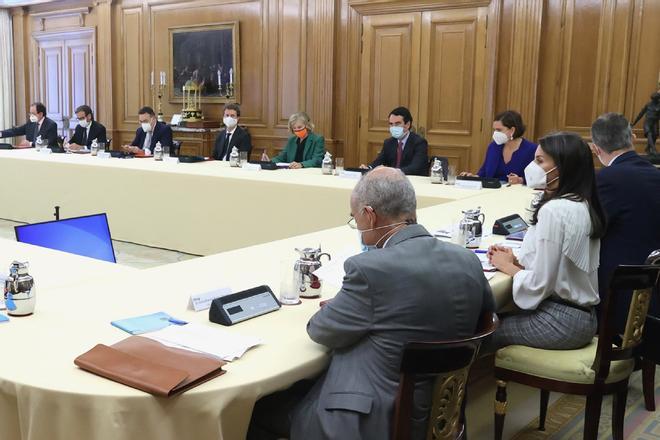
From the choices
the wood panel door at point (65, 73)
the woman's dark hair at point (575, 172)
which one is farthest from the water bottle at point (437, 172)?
the wood panel door at point (65, 73)

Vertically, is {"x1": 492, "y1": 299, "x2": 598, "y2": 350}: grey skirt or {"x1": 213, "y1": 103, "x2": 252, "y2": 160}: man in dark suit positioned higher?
{"x1": 213, "y1": 103, "x2": 252, "y2": 160}: man in dark suit

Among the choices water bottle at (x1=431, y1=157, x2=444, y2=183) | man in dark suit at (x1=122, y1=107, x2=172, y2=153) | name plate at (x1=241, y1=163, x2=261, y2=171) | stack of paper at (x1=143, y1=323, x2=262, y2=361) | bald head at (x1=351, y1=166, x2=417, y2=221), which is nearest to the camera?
stack of paper at (x1=143, y1=323, x2=262, y2=361)

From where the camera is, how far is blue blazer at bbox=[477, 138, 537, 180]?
5.62 meters

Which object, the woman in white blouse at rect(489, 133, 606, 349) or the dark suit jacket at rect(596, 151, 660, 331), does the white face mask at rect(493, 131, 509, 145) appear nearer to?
the dark suit jacket at rect(596, 151, 660, 331)

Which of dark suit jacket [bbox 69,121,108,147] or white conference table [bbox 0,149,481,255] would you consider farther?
dark suit jacket [bbox 69,121,108,147]

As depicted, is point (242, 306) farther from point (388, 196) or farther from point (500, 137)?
point (500, 137)

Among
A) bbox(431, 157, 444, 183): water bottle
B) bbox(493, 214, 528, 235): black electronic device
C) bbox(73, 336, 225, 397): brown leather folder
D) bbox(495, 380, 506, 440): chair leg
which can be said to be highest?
bbox(431, 157, 444, 183): water bottle

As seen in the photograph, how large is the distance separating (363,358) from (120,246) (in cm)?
473

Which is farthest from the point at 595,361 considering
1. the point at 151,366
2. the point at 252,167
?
the point at 252,167

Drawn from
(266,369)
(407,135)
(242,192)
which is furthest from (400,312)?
(407,135)

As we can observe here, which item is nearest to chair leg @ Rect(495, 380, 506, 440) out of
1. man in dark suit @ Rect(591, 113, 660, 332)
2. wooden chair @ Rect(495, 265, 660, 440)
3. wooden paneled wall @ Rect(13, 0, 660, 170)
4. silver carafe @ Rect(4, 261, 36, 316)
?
wooden chair @ Rect(495, 265, 660, 440)

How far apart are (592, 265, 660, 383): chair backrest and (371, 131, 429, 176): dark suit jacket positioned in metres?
3.87

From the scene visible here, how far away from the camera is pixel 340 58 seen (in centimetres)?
849

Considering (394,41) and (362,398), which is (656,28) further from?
(362,398)
